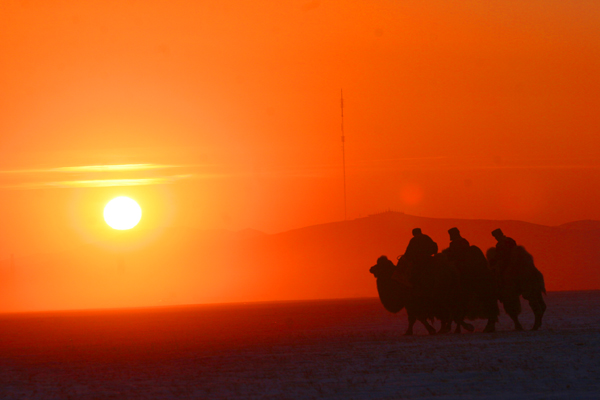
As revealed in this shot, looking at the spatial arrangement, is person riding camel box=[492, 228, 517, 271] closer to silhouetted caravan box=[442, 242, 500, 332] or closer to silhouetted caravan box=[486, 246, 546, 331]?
silhouetted caravan box=[486, 246, 546, 331]

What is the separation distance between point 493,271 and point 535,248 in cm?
14880

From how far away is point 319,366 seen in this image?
11047 millimetres

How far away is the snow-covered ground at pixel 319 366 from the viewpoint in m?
9.02

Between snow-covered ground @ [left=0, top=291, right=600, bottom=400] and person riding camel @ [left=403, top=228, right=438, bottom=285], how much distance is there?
1032mm

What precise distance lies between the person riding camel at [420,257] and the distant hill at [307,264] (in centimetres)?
11781

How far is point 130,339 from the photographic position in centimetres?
1784

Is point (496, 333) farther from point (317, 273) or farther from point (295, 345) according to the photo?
point (317, 273)

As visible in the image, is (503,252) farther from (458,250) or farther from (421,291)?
(421,291)

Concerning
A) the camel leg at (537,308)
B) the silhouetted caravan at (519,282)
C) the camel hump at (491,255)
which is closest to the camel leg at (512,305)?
the silhouetted caravan at (519,282)

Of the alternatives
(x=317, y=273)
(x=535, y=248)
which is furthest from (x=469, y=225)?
(x=317, y=273)

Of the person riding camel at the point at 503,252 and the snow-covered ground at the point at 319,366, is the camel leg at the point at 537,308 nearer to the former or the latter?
the snow-covered ground at the point at 319,366

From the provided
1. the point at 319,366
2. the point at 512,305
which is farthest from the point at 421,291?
the point at 319,366

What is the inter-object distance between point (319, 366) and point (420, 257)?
4829 mm

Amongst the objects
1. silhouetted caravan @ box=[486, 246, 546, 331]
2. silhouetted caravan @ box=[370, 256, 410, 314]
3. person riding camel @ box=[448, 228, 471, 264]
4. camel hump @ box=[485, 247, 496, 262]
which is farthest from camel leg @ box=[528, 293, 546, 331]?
silhouetted caravan @ box=[370, 256, 410, 314]
